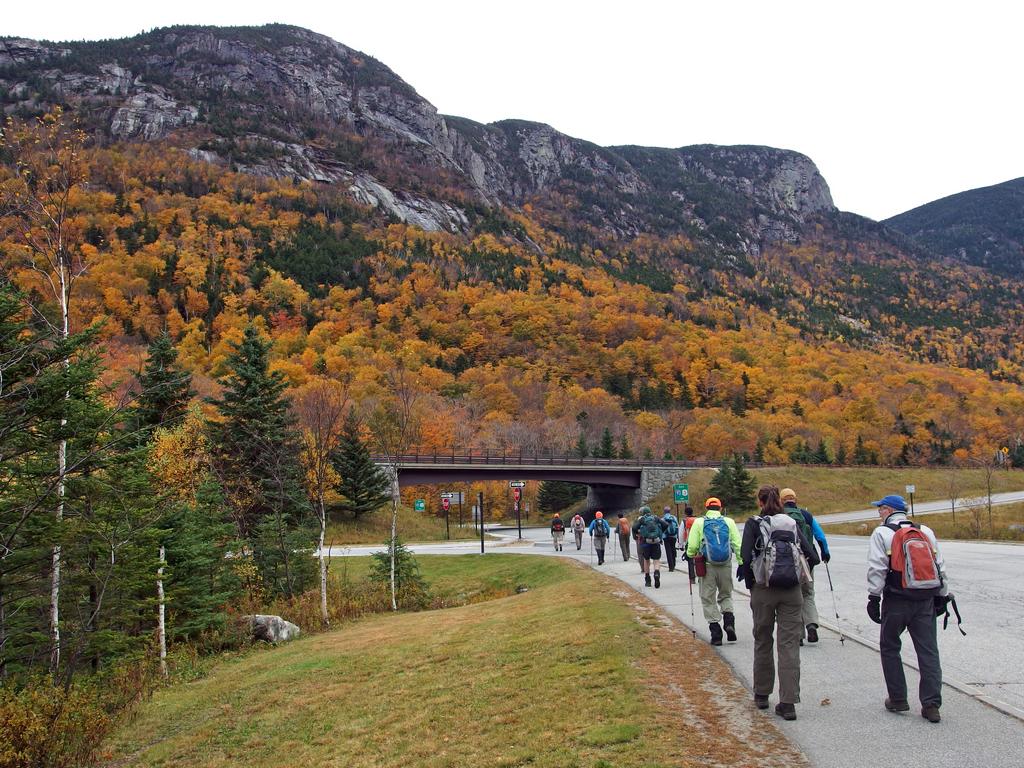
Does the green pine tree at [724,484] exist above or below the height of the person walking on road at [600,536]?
below

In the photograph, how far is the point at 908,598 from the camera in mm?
5523

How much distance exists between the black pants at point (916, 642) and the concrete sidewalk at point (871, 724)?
23 cm

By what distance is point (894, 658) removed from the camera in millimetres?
5641

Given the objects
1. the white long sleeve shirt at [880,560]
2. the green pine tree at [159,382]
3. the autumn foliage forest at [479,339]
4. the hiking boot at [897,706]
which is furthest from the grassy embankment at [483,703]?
the autumn foliage forest at [479,339]

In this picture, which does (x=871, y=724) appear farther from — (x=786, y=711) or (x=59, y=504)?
(x=59, y=504)

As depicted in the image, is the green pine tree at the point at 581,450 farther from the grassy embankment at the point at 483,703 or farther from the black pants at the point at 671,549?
the grassy embankment at the point at 483,703

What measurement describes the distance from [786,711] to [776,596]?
937mm

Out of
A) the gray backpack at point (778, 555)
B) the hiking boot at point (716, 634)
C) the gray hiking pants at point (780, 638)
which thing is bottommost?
the hiking boot at point (716, 634)

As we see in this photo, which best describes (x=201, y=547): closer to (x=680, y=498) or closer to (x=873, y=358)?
(x=680, y=498)

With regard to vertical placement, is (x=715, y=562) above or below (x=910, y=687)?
above

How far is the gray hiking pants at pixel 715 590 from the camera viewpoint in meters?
8.86

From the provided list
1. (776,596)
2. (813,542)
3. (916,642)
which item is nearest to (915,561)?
(916,642)

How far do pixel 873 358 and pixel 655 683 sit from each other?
6656 inches

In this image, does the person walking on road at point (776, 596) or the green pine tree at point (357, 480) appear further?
the green pine tree at point (357, 480)
